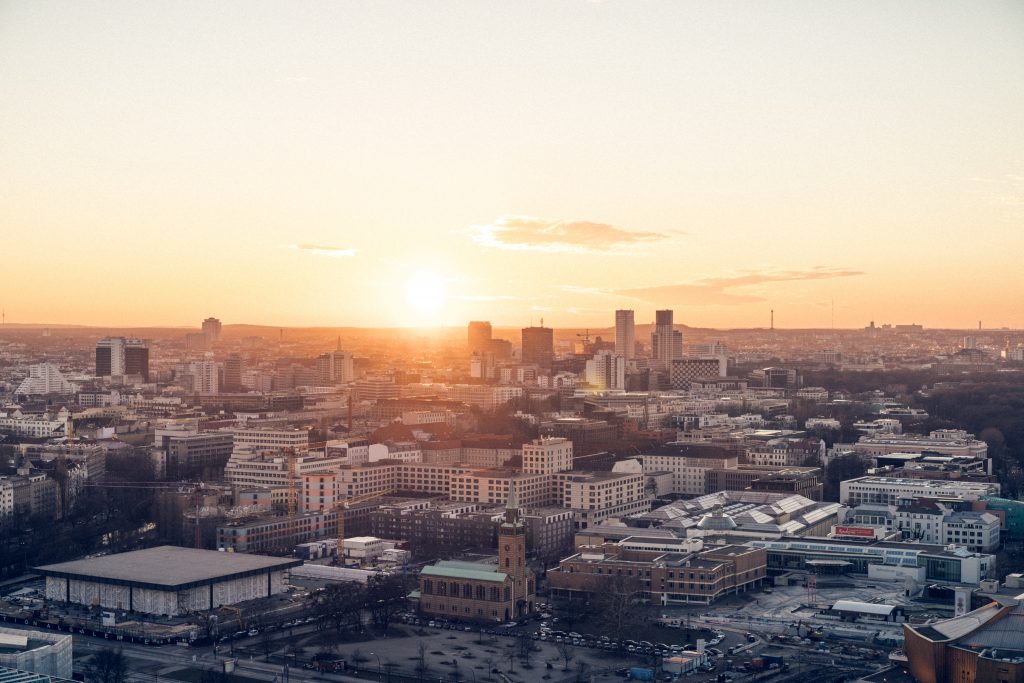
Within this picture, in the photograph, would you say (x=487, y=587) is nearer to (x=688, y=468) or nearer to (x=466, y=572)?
(x=466, y=572)

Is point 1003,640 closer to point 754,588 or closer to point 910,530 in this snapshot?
point 754,588

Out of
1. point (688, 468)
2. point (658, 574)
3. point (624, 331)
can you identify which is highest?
point (624, 331)

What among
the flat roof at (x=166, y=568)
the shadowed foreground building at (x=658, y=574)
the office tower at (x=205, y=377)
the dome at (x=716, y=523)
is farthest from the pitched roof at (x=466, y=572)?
the office tower at (x=205, y=377)

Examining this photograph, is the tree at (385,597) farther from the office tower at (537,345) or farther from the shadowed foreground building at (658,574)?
the office tower at (537,345)

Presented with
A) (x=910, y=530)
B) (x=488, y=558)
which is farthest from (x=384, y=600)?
(x=910, y=530)

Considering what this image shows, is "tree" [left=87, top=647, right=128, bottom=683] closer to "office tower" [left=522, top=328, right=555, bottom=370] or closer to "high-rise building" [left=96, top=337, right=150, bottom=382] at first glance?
"high-rise building" [left=96, top=337, right=150, bottom=382]

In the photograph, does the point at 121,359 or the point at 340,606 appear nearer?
the point at 340,606

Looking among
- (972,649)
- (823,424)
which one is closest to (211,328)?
(823,424)
